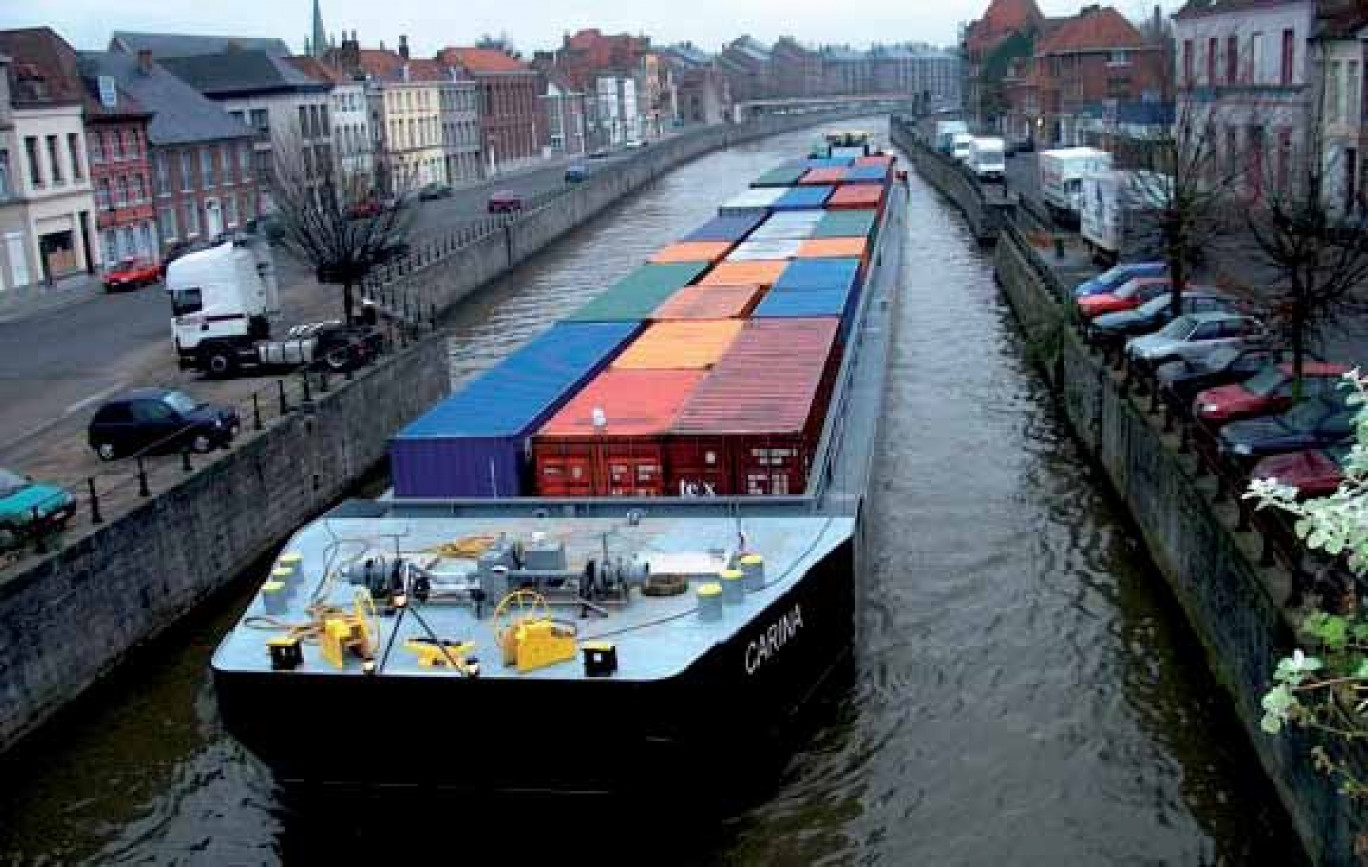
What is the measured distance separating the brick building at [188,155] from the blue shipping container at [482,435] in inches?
1916

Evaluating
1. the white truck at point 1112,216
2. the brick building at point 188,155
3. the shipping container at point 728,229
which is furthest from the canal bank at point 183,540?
the brick building at point 188,155

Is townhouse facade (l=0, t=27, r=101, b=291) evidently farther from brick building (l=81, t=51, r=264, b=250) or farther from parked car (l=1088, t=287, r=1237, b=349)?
parked car (l=1088, t=287, r=1237, b=349)

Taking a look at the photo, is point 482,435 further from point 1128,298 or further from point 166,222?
point 166,222

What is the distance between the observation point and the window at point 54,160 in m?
57.7

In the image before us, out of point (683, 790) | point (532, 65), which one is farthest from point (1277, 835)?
point (532, 65)

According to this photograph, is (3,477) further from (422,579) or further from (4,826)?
(422,579)

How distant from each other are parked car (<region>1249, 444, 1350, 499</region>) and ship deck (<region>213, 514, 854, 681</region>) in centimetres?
650

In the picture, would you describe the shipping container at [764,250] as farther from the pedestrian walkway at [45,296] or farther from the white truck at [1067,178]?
the pedestrian walkway at [45,296]

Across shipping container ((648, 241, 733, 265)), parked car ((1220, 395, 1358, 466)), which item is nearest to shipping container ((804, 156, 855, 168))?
shipping container ((648, 241, 733, 265))

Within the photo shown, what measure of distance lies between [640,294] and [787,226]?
56.7 feet

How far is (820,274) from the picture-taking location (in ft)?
124

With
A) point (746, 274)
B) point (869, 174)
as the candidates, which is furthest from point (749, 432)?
point (869, 174)

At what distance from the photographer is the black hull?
14.9 m

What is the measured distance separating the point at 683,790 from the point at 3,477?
14.0 meters
